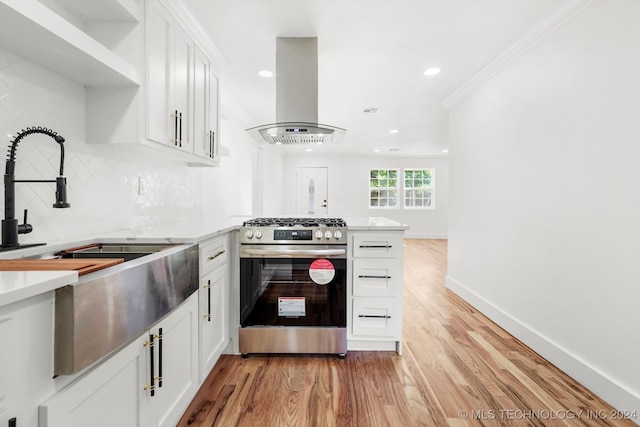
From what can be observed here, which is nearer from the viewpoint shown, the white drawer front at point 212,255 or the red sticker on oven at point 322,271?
the white drawer front at point 212,255

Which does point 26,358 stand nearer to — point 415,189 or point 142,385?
point 142,385

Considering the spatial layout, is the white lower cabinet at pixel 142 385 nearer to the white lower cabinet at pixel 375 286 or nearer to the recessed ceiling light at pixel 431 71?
the white lower cabinet at pixel 375 286

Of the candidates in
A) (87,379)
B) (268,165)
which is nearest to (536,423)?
(87,379)

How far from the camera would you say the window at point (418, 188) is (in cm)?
897

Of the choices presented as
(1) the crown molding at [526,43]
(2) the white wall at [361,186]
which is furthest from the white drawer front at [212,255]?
(2) the white wall at [361,186]

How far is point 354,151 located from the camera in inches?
323

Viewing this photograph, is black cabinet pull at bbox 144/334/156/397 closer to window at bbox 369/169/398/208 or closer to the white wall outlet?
the white wall outlet

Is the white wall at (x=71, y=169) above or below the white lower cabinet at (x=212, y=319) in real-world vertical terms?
above

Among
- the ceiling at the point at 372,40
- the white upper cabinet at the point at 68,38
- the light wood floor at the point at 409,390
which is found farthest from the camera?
the ceiling at the point at 372,40

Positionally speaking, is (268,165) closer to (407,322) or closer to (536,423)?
(407,322)

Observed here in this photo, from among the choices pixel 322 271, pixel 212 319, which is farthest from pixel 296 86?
pixel 212 319

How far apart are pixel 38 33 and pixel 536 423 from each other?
2789mm

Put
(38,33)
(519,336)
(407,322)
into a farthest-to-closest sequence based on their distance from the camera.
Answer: (407,322) → (519,336) → (38,33)

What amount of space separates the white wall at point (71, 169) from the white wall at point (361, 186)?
6.31 metres
